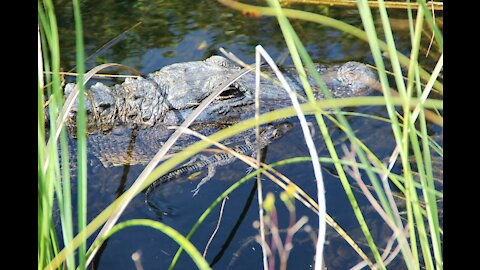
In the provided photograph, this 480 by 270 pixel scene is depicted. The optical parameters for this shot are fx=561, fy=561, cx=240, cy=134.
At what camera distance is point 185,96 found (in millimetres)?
4191

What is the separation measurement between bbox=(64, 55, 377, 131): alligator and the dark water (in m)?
0.36

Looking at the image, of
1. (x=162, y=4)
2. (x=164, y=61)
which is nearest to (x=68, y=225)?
(x=164, y=61)

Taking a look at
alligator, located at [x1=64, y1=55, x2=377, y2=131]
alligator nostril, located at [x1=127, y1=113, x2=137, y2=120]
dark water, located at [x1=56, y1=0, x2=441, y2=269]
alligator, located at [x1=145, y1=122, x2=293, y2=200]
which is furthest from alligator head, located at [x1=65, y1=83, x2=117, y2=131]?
alligator, located at [x1=145, y1=122, x2=293, y2=200]

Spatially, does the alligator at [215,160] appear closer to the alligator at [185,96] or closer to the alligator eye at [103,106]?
the alligator at [185,96]

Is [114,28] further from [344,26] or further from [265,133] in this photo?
[344,26]

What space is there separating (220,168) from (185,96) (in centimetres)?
79

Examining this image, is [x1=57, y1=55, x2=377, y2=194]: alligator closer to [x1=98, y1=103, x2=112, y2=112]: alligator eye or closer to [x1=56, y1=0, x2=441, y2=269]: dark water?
[x1=98, y1=103, x2=112, y2=112]: alligator eye

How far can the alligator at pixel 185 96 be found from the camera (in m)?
4.19

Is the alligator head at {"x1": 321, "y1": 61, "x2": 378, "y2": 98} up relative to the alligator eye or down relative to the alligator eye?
down

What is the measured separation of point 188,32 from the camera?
18.1 ft

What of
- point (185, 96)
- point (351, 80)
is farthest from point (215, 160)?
point (351, 80)

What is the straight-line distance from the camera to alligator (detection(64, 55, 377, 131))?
13.7ft

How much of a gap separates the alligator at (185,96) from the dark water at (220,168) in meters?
0.36

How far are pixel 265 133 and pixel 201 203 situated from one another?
85 centimetres
